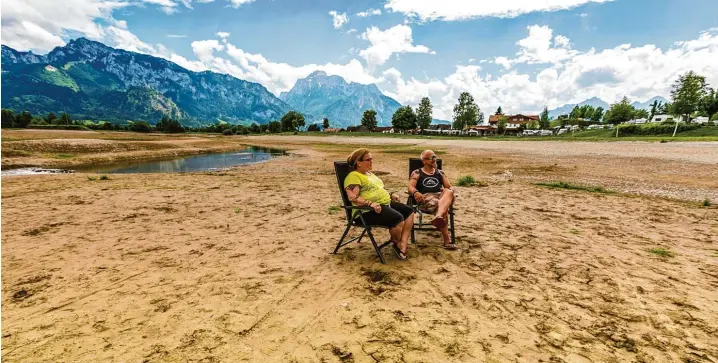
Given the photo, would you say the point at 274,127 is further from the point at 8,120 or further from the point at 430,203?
the point at 430,203

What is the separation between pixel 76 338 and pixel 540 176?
55.2ft

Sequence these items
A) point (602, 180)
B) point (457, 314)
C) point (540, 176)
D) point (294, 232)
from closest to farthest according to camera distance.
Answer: point (457, 314)
point (294, 232)
point (602, 180)
point (540, 176)

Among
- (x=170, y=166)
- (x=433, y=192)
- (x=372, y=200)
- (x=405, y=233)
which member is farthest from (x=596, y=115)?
(x=372, y=200)

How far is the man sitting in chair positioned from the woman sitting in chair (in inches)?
25.4

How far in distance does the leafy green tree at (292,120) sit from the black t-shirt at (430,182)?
12546cm

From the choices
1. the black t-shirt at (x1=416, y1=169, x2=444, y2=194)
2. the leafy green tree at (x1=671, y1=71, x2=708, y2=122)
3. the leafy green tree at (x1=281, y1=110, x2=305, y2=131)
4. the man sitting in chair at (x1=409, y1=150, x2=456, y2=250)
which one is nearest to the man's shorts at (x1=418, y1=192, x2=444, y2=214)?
the man sitting in chair at (x1=409, y1=150, x2=456, y2=250)

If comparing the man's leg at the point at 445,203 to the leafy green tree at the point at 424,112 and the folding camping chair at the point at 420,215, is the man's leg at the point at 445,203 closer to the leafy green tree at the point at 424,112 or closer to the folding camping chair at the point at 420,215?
the folding camping chair at the point at 420,215

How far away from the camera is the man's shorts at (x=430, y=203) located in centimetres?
633

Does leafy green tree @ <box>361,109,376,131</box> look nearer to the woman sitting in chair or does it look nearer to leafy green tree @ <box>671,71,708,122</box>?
leafy green tree @ <box>671,71,708,122</box>

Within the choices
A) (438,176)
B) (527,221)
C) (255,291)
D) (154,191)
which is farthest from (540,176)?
(154,191)

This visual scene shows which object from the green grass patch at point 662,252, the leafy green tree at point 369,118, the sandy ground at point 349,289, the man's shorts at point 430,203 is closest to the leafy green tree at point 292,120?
the leafy green tree at point 369,118

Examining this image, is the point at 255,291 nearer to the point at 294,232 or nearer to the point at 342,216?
the point at 294,232

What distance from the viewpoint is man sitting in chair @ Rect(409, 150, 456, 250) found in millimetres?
6039

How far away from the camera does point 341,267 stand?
5.45 metres
